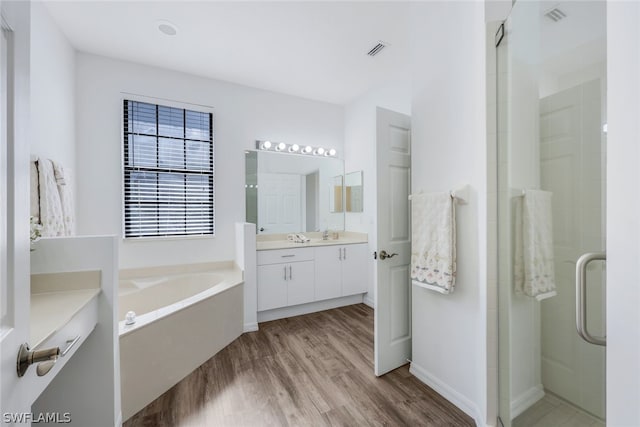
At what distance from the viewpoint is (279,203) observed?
3.34m

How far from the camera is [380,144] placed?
1862mm

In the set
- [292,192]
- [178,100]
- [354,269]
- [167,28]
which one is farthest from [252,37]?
[354,269]

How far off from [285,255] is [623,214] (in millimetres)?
2679

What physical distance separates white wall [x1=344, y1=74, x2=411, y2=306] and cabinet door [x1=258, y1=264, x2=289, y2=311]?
1.13m

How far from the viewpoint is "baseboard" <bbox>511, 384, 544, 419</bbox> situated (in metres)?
1.04

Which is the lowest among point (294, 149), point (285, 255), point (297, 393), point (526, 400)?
point (297, 393)

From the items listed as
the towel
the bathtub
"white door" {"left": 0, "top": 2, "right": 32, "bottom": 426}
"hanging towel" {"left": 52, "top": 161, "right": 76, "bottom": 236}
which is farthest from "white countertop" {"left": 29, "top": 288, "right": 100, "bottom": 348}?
"hanging towel" {"left": 52, "top": 161, "right": 76, "bottom": 236}

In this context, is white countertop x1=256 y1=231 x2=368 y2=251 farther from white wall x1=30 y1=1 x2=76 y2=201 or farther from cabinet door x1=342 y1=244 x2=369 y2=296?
white wall x1=30 y1=1 x2=76 y2=201

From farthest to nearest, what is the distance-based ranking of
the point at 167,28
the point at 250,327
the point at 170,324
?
the point at 250,327, the point at 167,28, the point at 170,324

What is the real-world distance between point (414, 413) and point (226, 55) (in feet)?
10.6

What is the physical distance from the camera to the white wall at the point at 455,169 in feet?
4.73

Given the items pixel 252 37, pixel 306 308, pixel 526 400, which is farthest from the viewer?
pixel 306 308

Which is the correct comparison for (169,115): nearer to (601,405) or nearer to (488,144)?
(488,144)

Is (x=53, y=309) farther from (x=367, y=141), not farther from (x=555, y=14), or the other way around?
(x=367, y=141)
